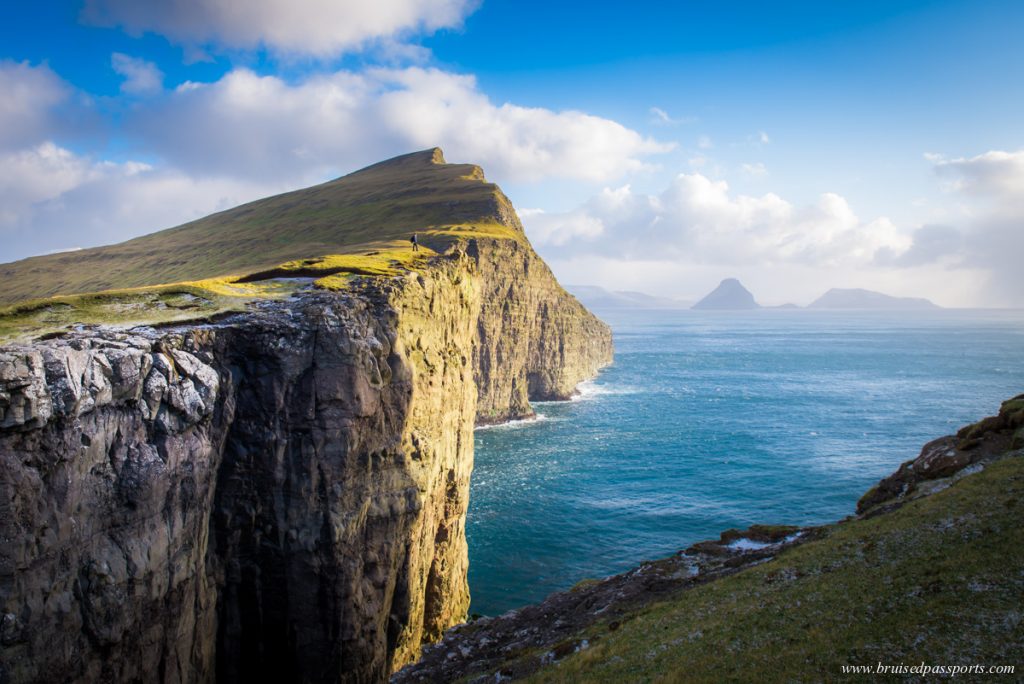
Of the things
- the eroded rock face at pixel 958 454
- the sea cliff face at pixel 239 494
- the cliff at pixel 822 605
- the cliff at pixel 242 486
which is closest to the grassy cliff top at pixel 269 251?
the cliff at pixel 242 486

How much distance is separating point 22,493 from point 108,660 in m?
8.21

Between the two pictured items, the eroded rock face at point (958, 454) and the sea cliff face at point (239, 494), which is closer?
the sea cliff face at point (239, 494)

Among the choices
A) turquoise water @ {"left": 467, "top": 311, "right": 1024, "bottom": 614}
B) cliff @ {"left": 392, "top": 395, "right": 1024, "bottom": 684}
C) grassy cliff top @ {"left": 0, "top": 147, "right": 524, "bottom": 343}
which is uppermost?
grassy cliff top @ {"left": 0, "top": 147, "right": 524, "bottom": 343}

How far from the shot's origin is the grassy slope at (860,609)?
66.8 feet

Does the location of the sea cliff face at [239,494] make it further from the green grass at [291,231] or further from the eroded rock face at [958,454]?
the green grass at [291,231]

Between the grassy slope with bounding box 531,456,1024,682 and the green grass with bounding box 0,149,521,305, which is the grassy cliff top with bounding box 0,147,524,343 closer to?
the green grass with bounding box 0,149,521,305

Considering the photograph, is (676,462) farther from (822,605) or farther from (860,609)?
(860,609)

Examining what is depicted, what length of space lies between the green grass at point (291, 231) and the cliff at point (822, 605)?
6764cm

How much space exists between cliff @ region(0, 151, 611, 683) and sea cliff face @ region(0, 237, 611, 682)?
0.09 meters

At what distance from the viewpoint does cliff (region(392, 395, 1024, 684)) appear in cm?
2073

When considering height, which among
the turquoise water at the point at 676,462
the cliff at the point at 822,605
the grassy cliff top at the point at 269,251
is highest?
the grassy cliff top at the point at 269,251

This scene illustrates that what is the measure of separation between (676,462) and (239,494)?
65.4 metres

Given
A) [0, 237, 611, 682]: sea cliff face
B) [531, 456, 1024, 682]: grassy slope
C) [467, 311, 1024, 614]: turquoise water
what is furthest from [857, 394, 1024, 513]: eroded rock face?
[0, 237, 611, 682]: sea cliff face

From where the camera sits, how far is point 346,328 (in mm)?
33438
